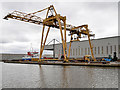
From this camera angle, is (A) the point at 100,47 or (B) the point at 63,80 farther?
(A) the point at 100,47

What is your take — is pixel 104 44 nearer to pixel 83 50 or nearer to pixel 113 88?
pixel 83 50

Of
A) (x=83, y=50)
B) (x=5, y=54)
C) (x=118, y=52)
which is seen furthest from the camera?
(x=5, y=54)

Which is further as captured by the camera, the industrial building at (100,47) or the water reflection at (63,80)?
the industrial building at (100,47)

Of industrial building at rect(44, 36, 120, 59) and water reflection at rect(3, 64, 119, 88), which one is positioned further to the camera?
industrial building at rect(44, 36, 120, 59)

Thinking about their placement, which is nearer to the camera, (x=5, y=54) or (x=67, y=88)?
(x=67, y=88)

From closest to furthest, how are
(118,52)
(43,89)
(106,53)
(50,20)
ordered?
(43,89), (50,20), (118,52), (106,53)

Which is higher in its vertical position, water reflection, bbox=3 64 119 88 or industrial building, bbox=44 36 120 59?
industrial building, bbox=44 36 120 59

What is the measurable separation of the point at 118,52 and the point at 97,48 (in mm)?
6923

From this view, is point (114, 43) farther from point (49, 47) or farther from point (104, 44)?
point (49, 47)

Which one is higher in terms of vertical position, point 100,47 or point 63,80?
point 100,47

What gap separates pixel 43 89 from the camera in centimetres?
821

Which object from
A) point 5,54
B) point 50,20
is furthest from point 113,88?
point 5,54

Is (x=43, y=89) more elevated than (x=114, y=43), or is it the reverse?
(x=114, y=43)

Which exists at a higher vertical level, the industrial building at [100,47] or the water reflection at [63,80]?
the industrial building at [100,47]
